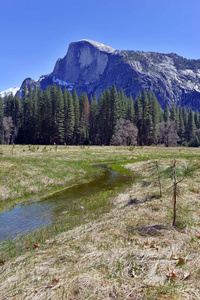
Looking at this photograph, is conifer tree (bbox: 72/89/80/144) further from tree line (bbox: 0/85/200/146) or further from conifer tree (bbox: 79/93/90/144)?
conifer tree (bbox: 79/93/90/144)

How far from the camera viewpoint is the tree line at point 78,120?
254 ft

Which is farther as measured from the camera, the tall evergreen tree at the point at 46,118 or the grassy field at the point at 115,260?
the tall evergreen tree at the point at 46,118

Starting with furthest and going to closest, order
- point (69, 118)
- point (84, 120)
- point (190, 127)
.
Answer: point (190, 127) → point (84, 120) → point (69, 118)

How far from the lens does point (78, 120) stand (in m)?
83.7

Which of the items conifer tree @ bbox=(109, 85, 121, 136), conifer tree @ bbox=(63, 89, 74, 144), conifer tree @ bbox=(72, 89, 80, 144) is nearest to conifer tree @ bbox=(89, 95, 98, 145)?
conifer tree @ bbox=(72, 89, 80, 144)

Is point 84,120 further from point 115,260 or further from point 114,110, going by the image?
point 115,260

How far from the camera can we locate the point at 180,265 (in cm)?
447

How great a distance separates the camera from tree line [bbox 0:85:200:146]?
77312 mm

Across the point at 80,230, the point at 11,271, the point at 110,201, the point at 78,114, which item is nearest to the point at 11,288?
the point at 11,271

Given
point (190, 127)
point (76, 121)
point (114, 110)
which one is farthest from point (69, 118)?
point (190, 127)

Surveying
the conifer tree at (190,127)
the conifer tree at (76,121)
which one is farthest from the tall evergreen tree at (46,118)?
the conifer tree at (190,127)

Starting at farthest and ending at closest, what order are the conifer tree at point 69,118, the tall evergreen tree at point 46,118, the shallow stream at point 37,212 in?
the conifer tree at point 69,118
the tall evergreen tree at point 46,118
the shallow stream at point 37,212

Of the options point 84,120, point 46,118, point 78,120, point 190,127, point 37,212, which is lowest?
point 37,212

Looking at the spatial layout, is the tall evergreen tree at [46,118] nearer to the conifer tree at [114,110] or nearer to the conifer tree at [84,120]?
the conifer tree at [84,120]
